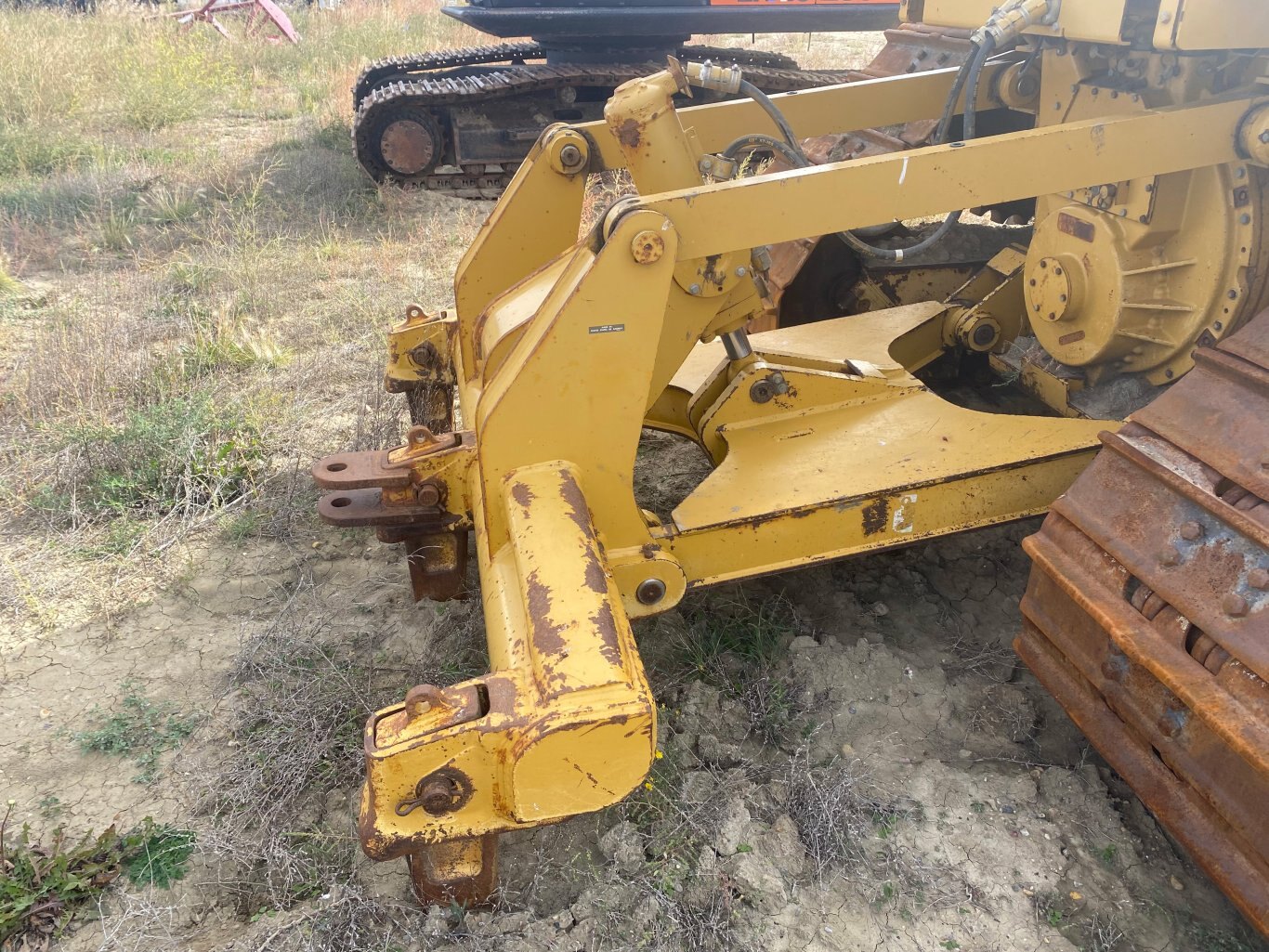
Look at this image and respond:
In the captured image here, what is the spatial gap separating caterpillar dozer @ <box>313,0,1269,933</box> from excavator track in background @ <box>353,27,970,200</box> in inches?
175

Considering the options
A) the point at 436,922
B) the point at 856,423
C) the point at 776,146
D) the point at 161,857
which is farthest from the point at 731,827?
the point at 776,146

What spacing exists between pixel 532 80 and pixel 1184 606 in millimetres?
6541

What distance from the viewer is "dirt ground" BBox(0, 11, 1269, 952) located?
2131 mm

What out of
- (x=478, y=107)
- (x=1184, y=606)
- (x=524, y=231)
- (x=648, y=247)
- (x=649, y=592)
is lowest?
(x=649, y=592)

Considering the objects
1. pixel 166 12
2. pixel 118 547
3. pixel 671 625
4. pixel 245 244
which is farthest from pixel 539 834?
pixel 166 12

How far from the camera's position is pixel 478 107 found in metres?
7.46

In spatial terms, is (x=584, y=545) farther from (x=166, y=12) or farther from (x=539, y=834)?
(x=166, y=12)

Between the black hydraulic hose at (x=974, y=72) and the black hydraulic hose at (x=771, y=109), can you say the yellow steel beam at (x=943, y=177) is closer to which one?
the black hydraulic hose at (x=974, y=72)

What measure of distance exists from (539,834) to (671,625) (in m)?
0.88

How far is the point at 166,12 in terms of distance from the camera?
44.0ft

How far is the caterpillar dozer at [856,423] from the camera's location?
1.78 metres

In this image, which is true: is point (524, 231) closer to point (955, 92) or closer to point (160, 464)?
point (955, 92)

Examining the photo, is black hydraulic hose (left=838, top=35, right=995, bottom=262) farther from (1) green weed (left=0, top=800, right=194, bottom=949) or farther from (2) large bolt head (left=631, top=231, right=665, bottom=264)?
(1) green weed (left=0, top=800, right=194, bottom=949)

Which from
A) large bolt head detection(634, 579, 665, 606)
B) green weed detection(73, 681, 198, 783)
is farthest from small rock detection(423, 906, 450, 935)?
green weed detection(73, 681, 198, 783)
